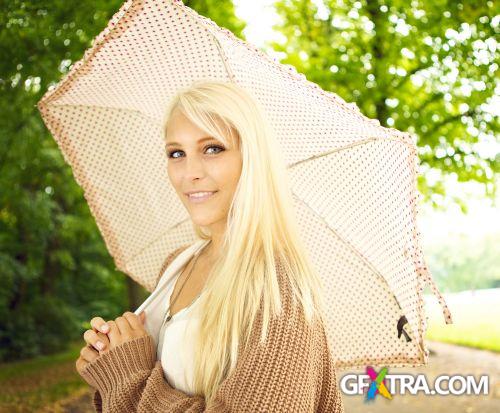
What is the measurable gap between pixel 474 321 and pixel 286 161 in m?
13.6

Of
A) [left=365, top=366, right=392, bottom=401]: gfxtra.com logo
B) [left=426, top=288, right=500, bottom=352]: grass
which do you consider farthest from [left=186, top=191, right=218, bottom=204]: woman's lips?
[left=426, top=288, right=500, bottom=352]: grass

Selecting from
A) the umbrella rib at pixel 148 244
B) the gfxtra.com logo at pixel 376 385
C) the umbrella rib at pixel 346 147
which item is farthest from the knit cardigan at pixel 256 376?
the gfxtra.com logo at pixel 376 385

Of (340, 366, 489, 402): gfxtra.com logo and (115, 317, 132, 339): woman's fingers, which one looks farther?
(340, 366, 489, 402): gfxtra.com logo

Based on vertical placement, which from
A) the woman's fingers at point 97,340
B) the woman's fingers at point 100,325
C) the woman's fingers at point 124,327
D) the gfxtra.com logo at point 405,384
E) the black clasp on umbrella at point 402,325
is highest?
the woman's fingers at point 100,325

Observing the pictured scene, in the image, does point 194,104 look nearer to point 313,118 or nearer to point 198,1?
point 313,118

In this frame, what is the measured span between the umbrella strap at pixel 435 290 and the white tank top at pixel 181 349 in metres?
0.92

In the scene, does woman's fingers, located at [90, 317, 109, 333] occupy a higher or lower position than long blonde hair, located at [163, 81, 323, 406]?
lower

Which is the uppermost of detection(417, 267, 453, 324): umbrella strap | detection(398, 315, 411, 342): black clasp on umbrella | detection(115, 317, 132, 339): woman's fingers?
detection(417, 267, 453, 324): umbrella strap

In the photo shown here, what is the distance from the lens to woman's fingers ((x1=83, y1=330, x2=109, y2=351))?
217 centimetres

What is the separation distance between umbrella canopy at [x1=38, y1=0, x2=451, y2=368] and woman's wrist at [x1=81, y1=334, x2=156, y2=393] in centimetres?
101

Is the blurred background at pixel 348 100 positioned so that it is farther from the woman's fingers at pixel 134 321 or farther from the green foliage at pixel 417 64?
the woman's fingers at pixel 134 321

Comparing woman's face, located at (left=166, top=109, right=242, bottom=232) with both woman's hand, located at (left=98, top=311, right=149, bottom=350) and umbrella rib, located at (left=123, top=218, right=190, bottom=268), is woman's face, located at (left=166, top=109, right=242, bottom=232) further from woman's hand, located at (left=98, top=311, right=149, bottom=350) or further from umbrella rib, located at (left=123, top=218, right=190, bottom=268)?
umbrella rib, located at (left=123, top=218, right=190, bottom=268)

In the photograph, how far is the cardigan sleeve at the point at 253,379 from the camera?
1.76 metres

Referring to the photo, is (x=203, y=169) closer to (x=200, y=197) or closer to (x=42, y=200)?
(x=200, y=197)
